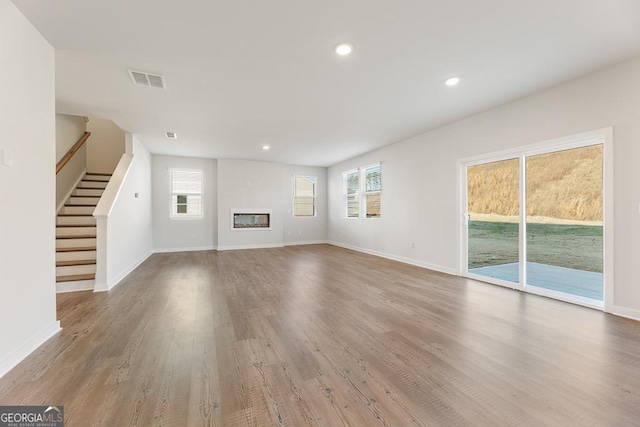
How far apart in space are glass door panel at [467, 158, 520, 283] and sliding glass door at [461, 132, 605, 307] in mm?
14

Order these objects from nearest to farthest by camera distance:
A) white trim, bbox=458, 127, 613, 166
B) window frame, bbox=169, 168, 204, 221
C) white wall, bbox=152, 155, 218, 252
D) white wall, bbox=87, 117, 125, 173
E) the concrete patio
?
white trim, bbox=458, 127, 613, 166
the concrete patio
white wall, bbox=87, 117, 125, 173
white wall, bbox=152, 155, 218, 252
window frame, bbox=169, 168, 204, 221

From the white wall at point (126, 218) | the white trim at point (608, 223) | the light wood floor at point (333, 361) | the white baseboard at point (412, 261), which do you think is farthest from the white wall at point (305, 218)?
the white trim at point (608, 223)

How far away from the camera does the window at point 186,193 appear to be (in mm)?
7234

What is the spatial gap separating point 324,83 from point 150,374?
10.3 ft

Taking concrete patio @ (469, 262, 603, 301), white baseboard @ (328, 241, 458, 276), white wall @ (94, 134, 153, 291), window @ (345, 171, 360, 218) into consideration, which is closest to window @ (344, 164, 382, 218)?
window @ (345, 171, 360, 218)

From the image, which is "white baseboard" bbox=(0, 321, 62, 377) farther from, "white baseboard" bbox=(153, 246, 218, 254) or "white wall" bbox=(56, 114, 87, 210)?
"white baseboard" bbox=(153, 246, 218, 254)

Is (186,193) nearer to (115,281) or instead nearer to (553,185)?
(115,281)

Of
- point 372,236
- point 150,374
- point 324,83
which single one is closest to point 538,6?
point 324,83

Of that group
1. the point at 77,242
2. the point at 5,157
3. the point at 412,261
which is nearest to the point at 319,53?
the point at 5,157

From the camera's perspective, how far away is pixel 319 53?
2.48 meters

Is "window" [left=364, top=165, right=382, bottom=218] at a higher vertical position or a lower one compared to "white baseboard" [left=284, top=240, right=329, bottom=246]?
higher

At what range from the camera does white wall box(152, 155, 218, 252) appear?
702cm

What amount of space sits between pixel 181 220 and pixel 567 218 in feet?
26.4

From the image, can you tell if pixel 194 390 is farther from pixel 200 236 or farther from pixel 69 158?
pixel 200 236
